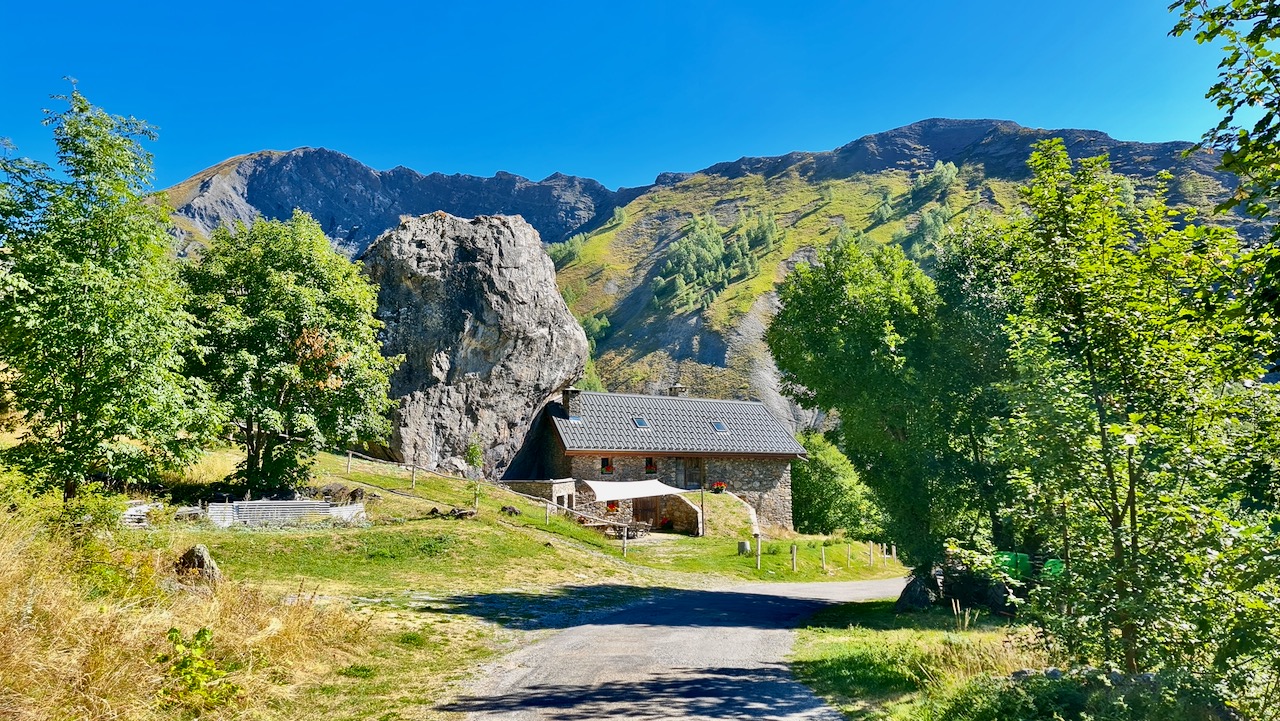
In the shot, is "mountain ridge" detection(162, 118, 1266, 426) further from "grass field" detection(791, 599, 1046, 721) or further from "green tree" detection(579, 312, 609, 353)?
"grass field" detection(791, 599, 1046, 721)

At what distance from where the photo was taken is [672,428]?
134 ft

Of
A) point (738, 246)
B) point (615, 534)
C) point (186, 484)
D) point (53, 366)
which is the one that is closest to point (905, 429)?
point (615, 534)

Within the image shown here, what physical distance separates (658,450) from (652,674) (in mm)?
29198

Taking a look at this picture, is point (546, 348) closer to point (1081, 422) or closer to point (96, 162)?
point (96, 162)

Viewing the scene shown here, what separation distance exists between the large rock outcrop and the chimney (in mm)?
3088

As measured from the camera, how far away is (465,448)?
1594 inches

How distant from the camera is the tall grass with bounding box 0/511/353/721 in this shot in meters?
5.34

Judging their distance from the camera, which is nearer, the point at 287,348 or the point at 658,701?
the point at 658,701

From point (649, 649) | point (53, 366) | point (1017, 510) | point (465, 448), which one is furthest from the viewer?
point (465, 448)

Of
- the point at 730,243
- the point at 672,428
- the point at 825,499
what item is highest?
the point at 730,243

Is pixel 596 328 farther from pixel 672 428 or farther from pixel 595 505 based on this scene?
pixel 595 505

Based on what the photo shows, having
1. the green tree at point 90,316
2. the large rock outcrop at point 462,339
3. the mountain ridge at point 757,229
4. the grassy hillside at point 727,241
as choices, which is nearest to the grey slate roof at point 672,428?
the large rock outcrop at point 462,339

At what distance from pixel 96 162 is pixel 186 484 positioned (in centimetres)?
1255

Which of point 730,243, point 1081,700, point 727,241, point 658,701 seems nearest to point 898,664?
point 1081,700
